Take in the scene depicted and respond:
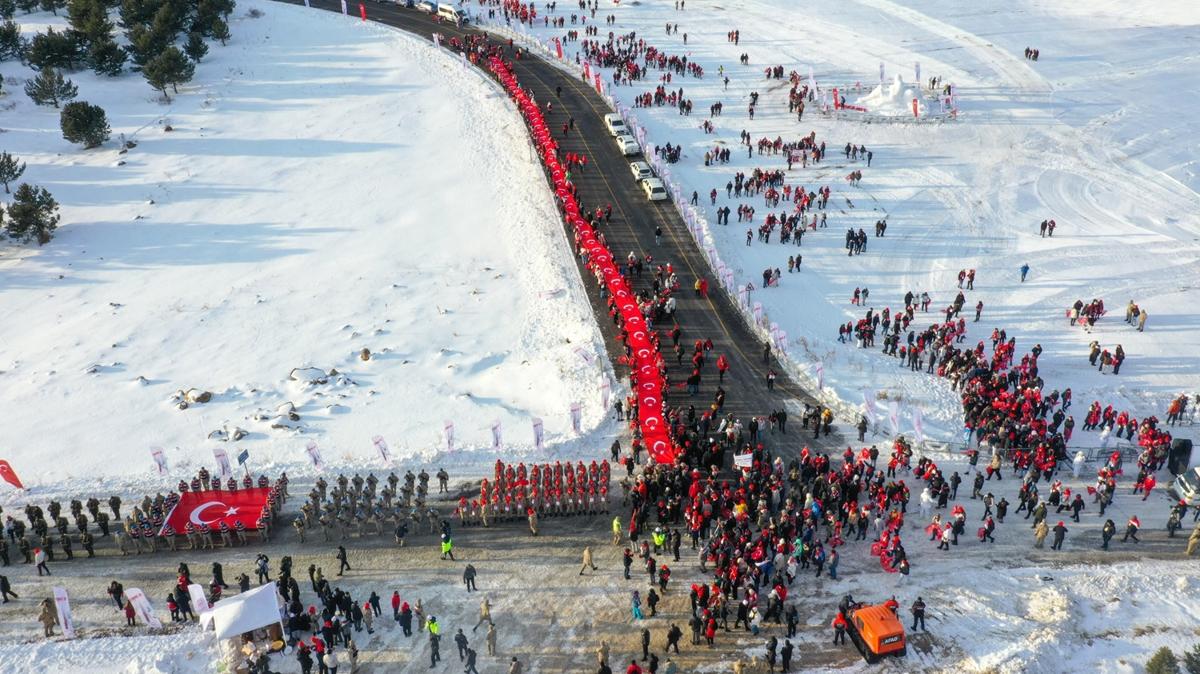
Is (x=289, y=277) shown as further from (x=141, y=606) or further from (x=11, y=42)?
(x=11, y=42)

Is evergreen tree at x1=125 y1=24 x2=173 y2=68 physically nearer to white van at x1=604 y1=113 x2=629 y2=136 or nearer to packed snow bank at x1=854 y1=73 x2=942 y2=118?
white van at x1=604 y1=113 x2=629 y2=136

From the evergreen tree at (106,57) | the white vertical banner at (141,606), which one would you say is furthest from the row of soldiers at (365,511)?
the evergreen tree at (106,57)

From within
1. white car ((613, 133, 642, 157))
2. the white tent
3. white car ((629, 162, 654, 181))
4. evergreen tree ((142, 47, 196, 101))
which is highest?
evergreen tree ((142, 47, 196, 101))

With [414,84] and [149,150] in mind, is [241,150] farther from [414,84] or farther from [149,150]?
[414,84]

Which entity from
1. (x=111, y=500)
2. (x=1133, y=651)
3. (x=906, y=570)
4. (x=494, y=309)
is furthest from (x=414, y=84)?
(x=1133, y=651)

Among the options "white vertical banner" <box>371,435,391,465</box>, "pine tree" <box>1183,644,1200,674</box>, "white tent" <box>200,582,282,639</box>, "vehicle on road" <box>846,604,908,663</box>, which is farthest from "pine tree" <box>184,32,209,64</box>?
"pine tree" <box>1183,644,1200,674</box>

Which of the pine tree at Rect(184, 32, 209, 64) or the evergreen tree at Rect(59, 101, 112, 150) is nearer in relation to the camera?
the evergreen tree at Rect(59, 101, 112, 150)
